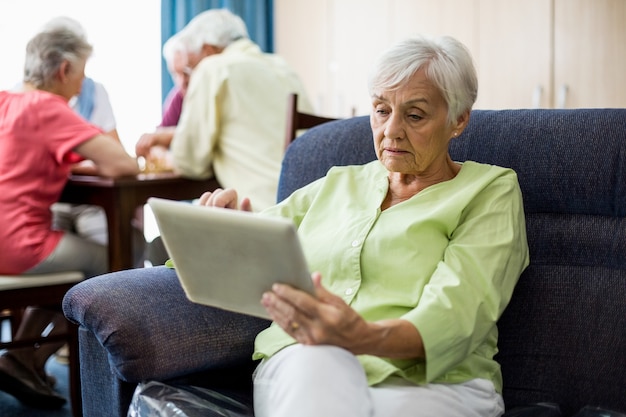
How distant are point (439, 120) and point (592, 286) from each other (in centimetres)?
44

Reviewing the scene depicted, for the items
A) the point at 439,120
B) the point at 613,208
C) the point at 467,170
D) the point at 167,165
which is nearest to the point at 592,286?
the point at 613,208

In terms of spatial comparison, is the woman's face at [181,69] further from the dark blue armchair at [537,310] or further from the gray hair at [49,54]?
the dark blue armchair at [537,310]

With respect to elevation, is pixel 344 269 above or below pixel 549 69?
below

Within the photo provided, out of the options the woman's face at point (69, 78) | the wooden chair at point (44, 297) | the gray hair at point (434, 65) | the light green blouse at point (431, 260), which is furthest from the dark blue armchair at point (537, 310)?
the woman's face at point (69, 78)

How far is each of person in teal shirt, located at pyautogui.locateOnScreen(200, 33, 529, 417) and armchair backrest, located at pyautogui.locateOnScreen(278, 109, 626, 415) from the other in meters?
0.14

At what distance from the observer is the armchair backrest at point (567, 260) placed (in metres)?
1.65

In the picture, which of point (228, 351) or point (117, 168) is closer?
point (228, 351)

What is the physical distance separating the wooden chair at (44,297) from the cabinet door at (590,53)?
6.95 feet

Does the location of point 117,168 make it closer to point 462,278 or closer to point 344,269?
point 344,269

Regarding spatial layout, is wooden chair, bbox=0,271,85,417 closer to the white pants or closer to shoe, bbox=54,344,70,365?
shoe, bbox=54,344,70,365

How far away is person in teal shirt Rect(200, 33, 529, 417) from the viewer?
1.32m

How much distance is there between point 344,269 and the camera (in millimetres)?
1628

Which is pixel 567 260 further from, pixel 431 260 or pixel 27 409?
pixel 27 409

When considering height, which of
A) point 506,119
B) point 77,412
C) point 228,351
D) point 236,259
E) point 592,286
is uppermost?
point 506,119
